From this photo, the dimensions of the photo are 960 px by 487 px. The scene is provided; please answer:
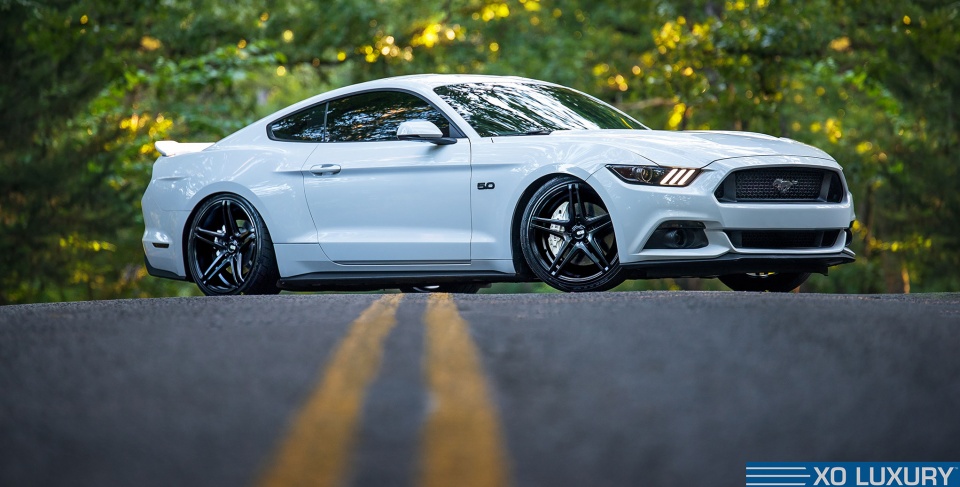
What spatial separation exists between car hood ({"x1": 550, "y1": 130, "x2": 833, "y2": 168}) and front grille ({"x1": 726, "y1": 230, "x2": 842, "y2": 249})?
45 cm

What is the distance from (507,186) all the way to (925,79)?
16.7m

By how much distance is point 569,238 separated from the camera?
27.8 feet

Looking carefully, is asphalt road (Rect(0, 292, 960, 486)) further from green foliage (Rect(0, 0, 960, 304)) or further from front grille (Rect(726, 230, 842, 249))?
green foliage (Rect(0, 0, 960, 304))

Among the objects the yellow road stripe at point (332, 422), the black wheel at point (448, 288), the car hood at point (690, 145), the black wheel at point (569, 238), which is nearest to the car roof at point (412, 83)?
the car hood at point (690, 145)

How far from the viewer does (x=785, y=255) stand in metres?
8.48

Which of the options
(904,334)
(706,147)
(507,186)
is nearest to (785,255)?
(706,147)

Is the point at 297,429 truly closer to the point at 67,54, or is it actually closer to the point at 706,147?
the point at 706,147

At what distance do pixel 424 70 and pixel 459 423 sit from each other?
24.0 meters

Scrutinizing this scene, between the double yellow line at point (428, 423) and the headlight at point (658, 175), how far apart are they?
2.29m

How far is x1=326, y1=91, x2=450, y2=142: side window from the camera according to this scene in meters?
9.64

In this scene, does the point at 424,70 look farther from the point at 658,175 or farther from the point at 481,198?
the point at 658,175

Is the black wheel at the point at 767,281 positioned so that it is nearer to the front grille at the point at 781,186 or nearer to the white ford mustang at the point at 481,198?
the white ford mustang at the point at 481,198

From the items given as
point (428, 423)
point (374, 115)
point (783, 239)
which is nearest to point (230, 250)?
point (374, 115)

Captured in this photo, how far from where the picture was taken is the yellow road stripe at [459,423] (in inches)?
153
